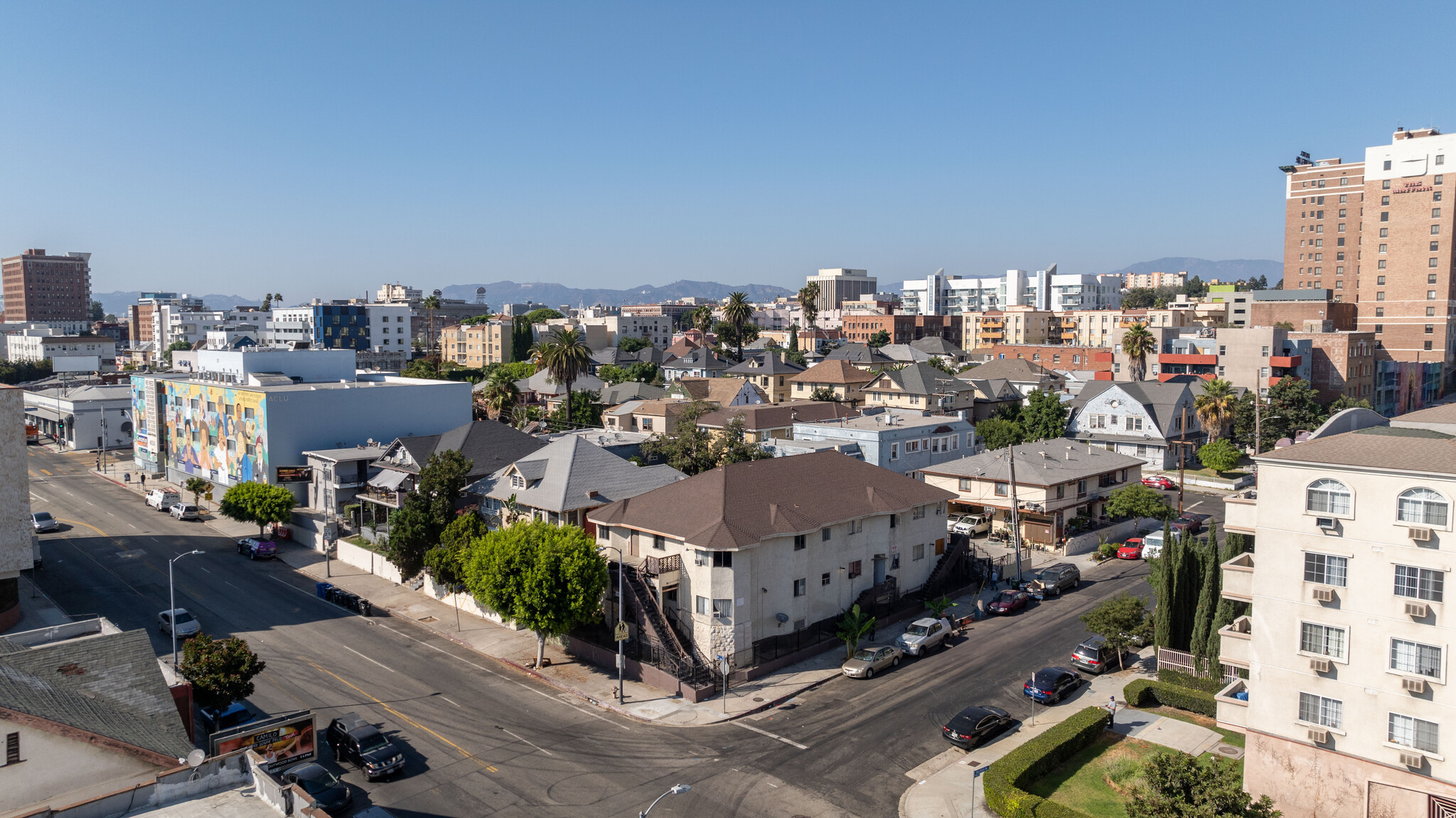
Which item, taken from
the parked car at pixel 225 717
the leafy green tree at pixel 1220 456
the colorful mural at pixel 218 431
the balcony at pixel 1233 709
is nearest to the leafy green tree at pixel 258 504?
the colorful mural at pixel 218 431

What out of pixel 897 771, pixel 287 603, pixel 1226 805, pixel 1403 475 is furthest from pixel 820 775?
pixel 287 603

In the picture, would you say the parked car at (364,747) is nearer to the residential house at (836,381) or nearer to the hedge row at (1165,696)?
the hedge row at (1165,696)

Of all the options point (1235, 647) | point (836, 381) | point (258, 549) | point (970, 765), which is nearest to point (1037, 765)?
point (970, 765)

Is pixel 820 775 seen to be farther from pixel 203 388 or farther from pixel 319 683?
pixel 203 388

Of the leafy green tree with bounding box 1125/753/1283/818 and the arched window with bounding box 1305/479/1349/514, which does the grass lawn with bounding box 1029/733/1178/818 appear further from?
the arched window with bounding box 1305/479/1349/514

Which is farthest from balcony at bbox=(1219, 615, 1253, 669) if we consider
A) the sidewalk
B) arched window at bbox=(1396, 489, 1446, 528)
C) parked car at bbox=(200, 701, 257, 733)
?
parked car at bbox=(200, 701, 257, 733)

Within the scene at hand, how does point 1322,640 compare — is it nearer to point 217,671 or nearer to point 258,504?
point 217,671
